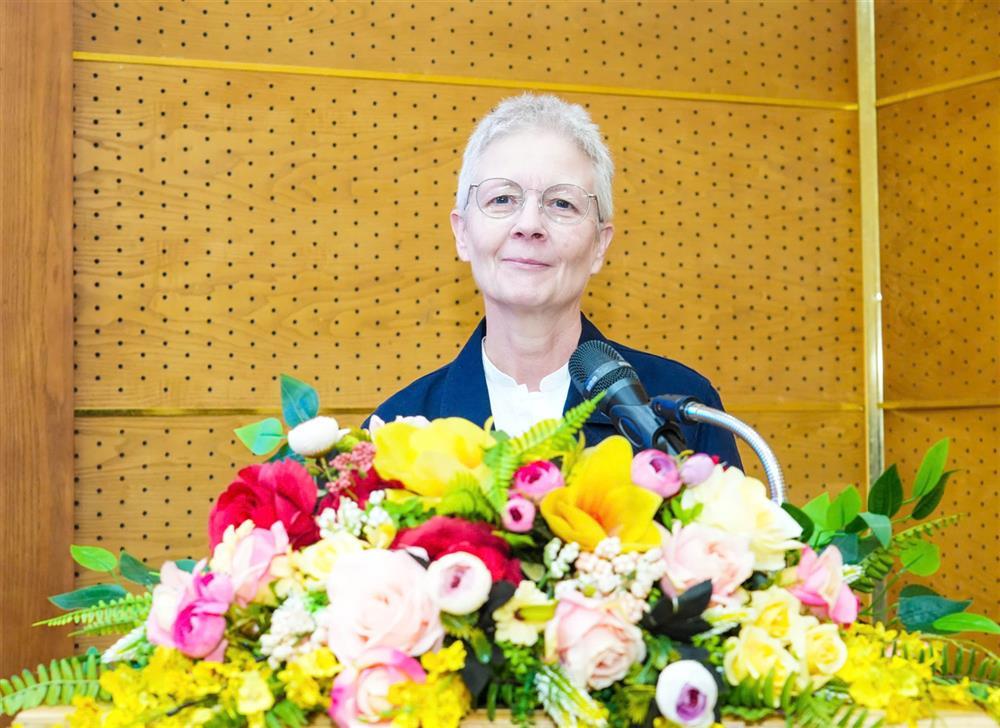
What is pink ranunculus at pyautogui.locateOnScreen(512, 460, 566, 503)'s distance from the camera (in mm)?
931

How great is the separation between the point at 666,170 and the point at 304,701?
9.18 feet

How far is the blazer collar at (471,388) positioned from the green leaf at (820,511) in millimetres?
969

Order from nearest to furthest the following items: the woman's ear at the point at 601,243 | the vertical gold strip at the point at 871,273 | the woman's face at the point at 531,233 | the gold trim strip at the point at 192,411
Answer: the woman's face at the point at 531,233
the woman's ear at the point at 601,243
the gold trim strip at the point at 192,411
the vertical gold strip at the point at 871,273

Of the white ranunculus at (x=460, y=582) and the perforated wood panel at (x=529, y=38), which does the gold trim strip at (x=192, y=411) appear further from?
the white ranunculus at (x=460, y=582)

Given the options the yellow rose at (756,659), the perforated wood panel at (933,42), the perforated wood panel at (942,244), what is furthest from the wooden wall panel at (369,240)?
the yellow rose at (756,659)

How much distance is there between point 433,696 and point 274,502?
0.81 ft

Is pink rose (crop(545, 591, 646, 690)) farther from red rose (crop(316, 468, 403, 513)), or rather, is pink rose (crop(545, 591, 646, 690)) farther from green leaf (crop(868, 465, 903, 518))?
green leaf (crop(868, 465, 903, 518))

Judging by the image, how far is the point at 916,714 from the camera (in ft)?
3.05

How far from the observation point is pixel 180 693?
2.92 feet

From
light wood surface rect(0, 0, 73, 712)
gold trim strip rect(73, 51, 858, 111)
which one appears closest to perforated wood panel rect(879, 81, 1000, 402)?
gold trim strip rect(73, 51, 858, 111)

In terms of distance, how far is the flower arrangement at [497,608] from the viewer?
2.86 ft

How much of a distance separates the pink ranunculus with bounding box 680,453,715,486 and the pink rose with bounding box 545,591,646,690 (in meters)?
0.14

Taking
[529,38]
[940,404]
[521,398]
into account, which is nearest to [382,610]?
[521,398]

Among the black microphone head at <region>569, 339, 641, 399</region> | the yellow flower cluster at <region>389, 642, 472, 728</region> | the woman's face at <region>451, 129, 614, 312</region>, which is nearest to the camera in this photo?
the yellow flower cluster at <region>389, 642, 472, 728</region>
